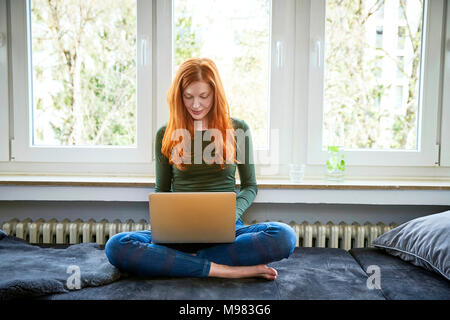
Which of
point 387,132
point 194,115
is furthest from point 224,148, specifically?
point 387,132

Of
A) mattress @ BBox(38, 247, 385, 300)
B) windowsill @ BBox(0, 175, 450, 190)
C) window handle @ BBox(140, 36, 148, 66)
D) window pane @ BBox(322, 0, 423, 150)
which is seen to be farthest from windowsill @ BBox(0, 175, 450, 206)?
window handle @ BBox(140, 36, 148, 66)

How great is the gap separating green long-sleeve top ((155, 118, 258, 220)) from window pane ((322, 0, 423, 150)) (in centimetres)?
59

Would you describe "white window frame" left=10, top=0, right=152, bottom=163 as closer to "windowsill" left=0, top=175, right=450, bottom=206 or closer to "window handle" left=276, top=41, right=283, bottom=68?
"windowsill" left=0, top=175, right=450, bottom=206

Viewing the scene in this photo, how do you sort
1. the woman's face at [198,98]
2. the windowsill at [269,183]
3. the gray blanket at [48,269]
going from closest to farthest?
the gray blanket at [48,269]
the woman's face at [198,98]
the windowsill at [269,183]

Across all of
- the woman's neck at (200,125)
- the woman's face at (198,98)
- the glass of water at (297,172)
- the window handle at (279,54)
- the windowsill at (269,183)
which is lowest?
the windowsill at (269,183)

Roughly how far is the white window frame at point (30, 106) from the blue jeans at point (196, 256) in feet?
2.60

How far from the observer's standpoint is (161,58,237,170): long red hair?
159 centimetres

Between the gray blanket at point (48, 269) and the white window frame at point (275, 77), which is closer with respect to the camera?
the gray blanket at point (48, 269)

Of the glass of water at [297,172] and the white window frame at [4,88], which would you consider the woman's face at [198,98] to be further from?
the white window frame at [4,88]

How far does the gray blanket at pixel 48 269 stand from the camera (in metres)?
1.15

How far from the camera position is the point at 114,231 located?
188cm

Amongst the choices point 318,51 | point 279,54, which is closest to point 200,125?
point 279,54

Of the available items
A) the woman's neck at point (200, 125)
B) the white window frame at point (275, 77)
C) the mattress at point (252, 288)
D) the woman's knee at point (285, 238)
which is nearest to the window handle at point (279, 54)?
the white window frame at point (275, 77)

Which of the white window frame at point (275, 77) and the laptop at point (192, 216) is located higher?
the white window frame at point (275, 77)
